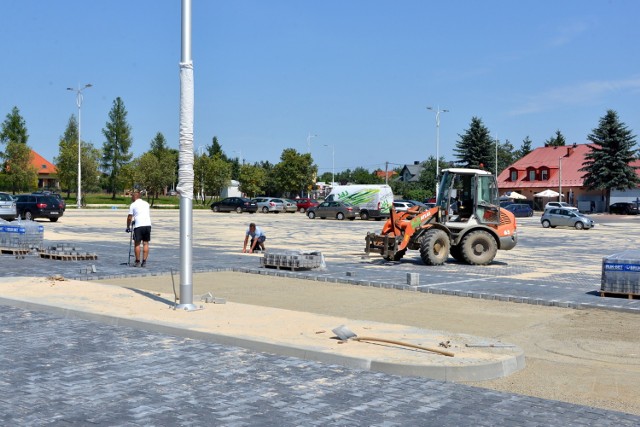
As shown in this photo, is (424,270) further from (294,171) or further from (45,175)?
(45,175)

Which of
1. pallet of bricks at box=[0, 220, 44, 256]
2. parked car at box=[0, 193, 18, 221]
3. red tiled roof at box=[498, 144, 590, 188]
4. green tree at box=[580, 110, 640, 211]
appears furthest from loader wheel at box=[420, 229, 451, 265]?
red tiled roof at box=[498, 144, 590, 188]

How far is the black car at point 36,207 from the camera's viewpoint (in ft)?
133

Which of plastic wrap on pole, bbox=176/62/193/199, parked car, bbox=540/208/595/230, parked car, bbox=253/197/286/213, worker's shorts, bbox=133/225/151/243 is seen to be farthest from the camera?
parked car, bbox=253/197/286/213

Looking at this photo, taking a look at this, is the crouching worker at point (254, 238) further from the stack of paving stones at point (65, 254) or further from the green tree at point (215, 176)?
the green tree at point (215, 176)

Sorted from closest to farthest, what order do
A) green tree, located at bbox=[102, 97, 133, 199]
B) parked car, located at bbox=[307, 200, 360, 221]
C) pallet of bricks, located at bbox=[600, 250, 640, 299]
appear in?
pallet of bricks, located at bbox=[600, 250, 640, 299] → parked car, located at bbox=[307, 200, 360, 221] → green tree, located at bbox=[102, 97, 133, 199]

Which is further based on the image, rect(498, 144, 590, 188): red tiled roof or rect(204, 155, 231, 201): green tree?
rect(204, 155, 231, 201): green tree

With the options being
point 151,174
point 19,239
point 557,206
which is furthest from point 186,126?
point 151,174

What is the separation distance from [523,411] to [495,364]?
1.38 meters

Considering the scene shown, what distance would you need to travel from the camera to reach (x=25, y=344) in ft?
29.4

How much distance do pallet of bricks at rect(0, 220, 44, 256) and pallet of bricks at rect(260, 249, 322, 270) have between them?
7.11 m

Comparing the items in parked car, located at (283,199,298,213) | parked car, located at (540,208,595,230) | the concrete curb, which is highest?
parked car, located at (283,199,298,213)

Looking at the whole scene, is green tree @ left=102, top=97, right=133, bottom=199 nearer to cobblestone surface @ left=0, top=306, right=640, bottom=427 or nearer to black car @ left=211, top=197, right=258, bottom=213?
black car @ left=211, top=197, right=258, bottom=213

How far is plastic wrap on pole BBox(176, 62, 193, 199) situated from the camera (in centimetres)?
1120

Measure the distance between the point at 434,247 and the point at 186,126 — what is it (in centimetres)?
1029
